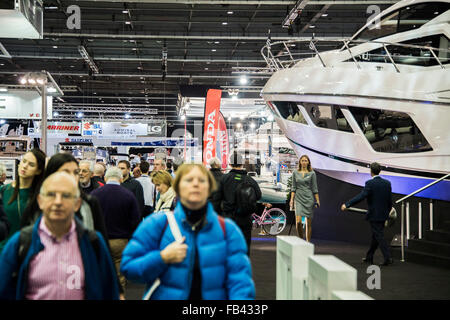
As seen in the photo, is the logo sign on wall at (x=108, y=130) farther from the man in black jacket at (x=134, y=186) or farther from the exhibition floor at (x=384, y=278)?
the man in black jacket at (x=134, y=186)

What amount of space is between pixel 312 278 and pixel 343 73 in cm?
920

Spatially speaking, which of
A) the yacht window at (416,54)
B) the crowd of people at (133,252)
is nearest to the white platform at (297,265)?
the crowd of people at (133,252)

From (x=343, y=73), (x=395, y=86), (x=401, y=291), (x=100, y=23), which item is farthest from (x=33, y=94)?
(x=401, y=291)

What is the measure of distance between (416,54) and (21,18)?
7.90 m

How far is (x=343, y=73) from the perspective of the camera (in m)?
11.7

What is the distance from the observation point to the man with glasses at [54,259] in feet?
8.58

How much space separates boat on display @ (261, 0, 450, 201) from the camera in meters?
10.8

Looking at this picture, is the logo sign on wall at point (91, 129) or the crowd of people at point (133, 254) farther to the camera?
the logo sign on wall at point (91, 129)

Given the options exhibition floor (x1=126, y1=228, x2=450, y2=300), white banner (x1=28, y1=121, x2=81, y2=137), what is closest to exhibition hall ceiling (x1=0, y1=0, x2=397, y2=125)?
white banner (x1=28, y1=121, x2=81, y2=137)

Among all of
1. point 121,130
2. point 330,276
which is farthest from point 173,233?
point 121,130

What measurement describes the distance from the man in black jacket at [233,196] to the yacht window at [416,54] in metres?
5.74

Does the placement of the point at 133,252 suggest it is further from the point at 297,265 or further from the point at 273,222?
the point at 273,222

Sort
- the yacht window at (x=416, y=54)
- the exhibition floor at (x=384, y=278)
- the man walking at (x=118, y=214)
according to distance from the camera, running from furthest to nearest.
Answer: the yacht window at (x=416, y=54) → the exhibition floor at (x=384, y=278) → the man walking at (x=118, y=214)
